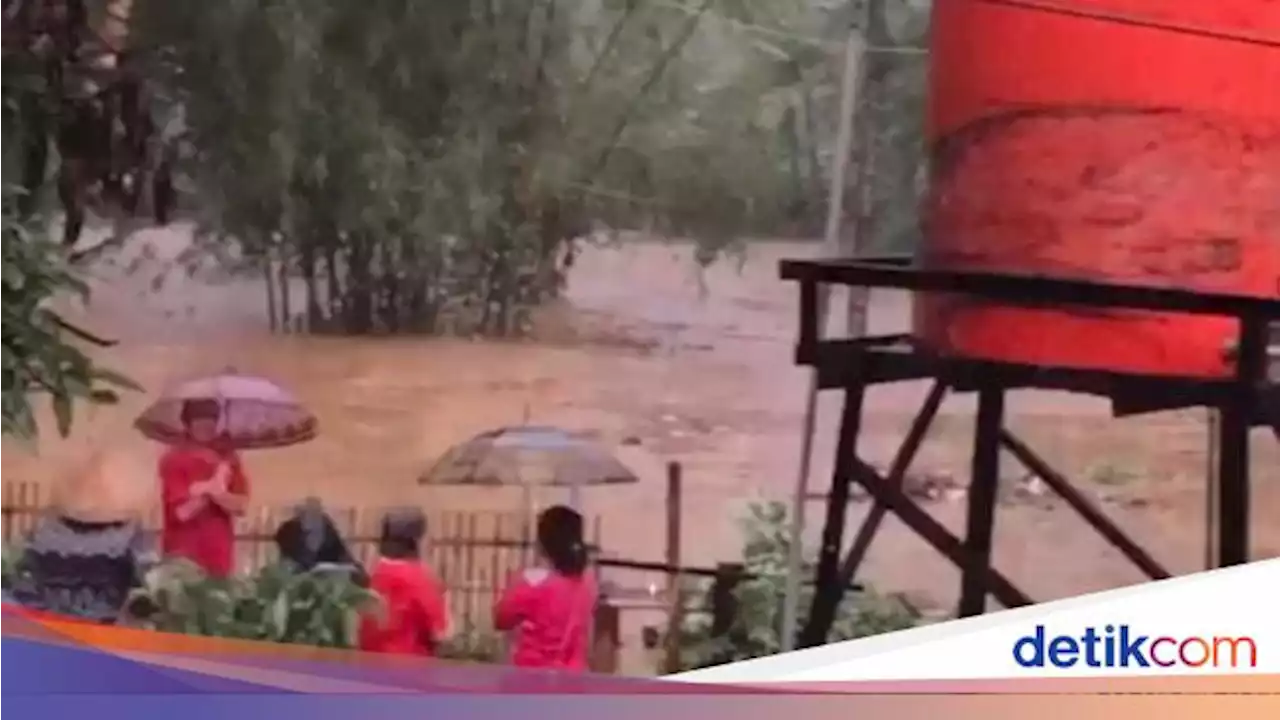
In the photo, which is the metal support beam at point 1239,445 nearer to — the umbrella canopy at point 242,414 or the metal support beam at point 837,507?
the metal support beam at point 837,507

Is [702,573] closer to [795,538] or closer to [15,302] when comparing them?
[795,538]

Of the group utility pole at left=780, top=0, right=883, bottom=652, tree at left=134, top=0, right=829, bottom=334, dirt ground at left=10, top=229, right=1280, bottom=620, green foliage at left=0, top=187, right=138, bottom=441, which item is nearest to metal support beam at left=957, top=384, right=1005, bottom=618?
dirt ground at left=10, top=229, right=1280, bottom=620

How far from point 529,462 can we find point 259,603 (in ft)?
0.78

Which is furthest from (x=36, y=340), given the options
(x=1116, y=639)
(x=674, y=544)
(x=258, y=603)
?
(x=1116, y=639)

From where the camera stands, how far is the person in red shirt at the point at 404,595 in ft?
3.39

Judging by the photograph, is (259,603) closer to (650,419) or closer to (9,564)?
(9,564)

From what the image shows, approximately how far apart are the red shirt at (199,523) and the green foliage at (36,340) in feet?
0.27

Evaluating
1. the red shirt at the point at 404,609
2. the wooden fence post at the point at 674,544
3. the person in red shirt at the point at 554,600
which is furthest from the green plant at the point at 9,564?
the wooden fence post at the point at 674,544

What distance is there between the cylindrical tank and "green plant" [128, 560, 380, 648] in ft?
1.64

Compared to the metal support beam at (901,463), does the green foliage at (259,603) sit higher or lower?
lower

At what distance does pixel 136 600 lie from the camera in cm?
103

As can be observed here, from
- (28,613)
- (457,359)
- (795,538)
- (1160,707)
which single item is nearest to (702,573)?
(795,538)

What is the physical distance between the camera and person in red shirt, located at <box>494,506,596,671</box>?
40.8 inches

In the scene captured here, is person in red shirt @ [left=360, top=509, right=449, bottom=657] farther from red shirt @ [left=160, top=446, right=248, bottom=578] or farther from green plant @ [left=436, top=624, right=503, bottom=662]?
red shirt @ [left=160, top=446, right=248, bottom=578]
